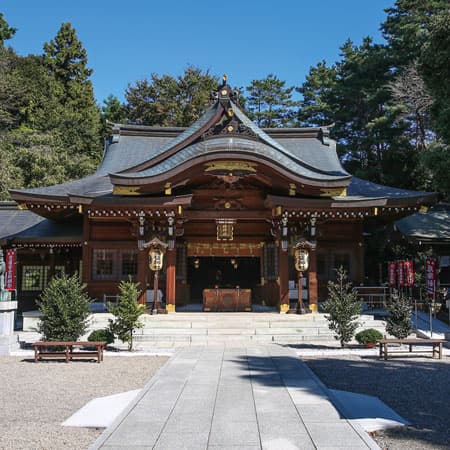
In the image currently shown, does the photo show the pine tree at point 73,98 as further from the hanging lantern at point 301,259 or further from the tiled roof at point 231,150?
the hanging lantern at point 301,259

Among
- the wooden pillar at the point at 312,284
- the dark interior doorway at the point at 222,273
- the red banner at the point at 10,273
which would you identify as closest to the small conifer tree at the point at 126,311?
the red banner at the point at 10,273

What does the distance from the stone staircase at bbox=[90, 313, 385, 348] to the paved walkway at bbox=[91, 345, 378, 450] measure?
406 centimetres

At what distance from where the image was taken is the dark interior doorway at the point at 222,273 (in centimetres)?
2552

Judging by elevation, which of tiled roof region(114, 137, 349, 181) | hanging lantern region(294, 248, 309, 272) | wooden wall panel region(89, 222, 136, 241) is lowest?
hanging lantern region(294, 248, 309, 272)

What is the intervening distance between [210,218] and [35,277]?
29.0ft

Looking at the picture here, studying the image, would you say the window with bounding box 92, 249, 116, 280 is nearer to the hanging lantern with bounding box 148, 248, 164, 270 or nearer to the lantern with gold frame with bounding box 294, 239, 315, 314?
the hanging lantern with bounding box 148, 248, 164, 270

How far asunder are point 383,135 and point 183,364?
25451mm

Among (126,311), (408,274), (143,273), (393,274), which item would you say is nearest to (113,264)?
(143,273)

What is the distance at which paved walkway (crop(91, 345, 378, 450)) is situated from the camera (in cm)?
553

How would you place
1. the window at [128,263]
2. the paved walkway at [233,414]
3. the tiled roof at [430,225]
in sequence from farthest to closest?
the tiled roof at [430,225] < the window at [128,263] < the paved walkway at [233,414]

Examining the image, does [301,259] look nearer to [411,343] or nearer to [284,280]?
[284,280]

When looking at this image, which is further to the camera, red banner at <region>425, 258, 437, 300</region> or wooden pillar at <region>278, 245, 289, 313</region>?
wooden pillar at <region>278, 245, 289, 313</region>

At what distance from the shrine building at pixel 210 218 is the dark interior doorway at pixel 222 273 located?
10.0ft

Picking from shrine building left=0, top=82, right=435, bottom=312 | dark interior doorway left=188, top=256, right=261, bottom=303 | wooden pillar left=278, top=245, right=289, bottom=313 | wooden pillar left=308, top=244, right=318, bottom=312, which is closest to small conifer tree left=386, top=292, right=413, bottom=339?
wooden pillar left=308, top=244, right=318, bottom=312
